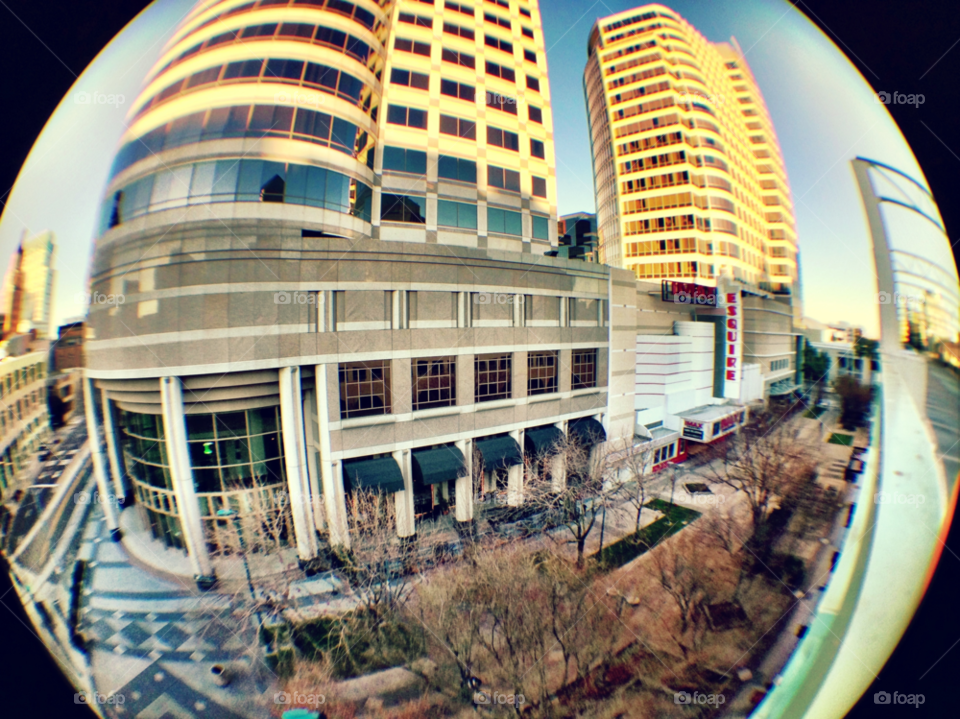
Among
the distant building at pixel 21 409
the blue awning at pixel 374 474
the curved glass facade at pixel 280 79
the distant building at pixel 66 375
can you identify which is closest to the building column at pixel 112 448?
the distant building at pixel 66 375

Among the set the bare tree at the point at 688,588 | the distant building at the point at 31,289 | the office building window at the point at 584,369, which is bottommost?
the bare tree at the point at 688,588

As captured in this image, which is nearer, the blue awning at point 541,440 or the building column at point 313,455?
the building column at point 313,455

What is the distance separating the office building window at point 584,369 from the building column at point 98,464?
5.76 meters

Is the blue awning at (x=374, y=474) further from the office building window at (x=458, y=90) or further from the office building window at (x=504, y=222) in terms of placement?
the office building window at (x=458, y=90)

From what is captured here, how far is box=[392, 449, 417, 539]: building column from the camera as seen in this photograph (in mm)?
5062

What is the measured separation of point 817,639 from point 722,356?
330cm

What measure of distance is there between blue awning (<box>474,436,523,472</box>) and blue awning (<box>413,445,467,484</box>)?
15.7 inches

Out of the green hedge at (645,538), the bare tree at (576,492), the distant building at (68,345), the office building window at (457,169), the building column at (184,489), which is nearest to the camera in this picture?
the distant building at (68,345)

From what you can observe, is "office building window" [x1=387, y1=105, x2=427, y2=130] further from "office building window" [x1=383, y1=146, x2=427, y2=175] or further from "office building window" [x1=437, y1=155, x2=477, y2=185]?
"office building window" [x1=437, y1=155, x2=477, y2=185]

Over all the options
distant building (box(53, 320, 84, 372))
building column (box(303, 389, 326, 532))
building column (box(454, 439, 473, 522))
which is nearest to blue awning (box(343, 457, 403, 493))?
building column (box(303, 389, 326, 532))

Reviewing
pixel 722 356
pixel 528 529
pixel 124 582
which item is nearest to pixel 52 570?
pixel 124 582

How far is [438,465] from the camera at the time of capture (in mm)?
5383

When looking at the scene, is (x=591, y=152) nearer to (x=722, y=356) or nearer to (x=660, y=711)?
(x=722, y=356)

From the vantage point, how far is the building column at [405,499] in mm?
5062
